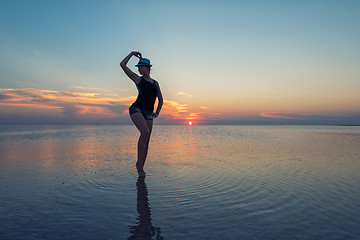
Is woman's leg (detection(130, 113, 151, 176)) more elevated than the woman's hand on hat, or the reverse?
the woman's hand on hat

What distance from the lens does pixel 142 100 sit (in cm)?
612

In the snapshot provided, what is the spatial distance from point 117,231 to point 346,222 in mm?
3458

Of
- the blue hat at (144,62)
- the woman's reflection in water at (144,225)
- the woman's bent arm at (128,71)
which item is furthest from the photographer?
the blue hat at (144,62)

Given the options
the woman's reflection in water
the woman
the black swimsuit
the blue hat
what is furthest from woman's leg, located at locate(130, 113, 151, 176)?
the woman's reflection in water

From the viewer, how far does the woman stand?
5.95 metres

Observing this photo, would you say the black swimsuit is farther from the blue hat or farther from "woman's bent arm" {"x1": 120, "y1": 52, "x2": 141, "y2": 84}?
the blue hat

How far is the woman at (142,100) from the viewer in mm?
5949

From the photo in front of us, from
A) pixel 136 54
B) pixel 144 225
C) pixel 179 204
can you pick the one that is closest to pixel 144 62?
pixel 136 54

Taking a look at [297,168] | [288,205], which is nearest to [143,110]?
[288,205]

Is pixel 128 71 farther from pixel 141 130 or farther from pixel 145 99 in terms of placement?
pixel 141 130

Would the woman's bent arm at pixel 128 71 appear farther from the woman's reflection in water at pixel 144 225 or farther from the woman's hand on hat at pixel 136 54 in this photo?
the woman's reflection in water at pixel 144 225

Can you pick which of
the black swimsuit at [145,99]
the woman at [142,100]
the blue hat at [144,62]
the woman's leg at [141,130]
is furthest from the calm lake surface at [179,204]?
the blue hat at [144,62]

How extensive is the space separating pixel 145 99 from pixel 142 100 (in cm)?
9

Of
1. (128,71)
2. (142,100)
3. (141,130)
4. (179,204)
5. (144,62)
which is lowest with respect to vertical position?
(179,204)
